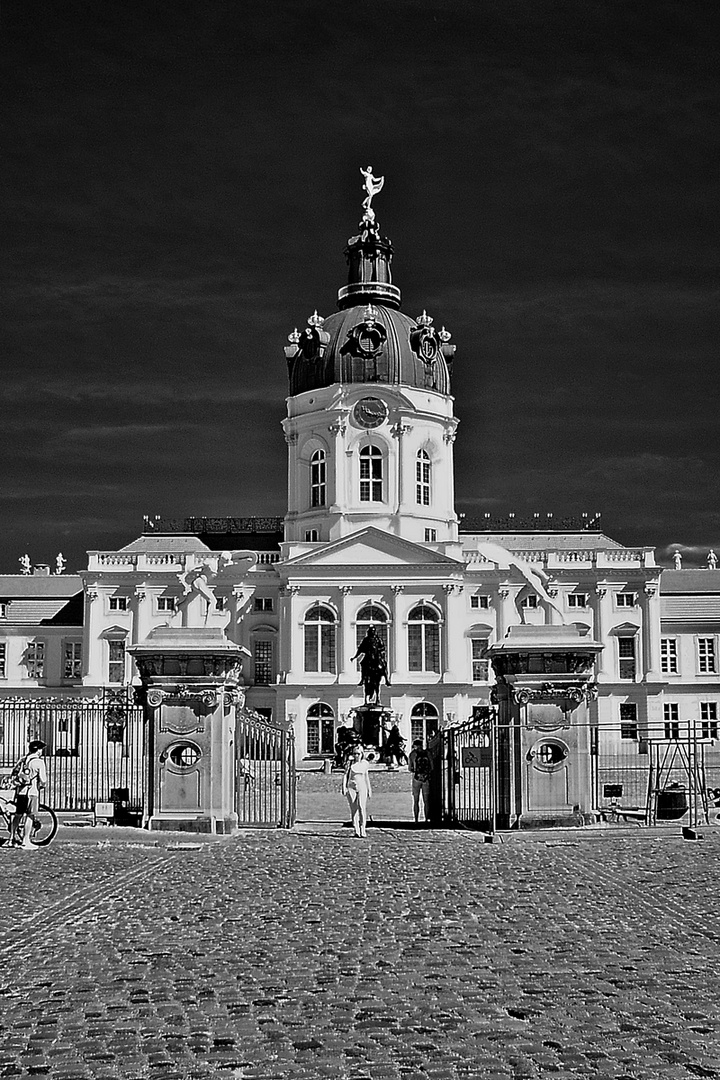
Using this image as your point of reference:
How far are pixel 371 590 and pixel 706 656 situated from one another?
63.6ft

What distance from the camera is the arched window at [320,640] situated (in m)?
75.1

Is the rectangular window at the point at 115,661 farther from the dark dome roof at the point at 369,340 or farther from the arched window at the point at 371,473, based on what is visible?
the dark dome roof at the point at 369,340

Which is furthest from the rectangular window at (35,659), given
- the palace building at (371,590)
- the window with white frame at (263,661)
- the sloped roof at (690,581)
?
the sloped roof at (690,581)

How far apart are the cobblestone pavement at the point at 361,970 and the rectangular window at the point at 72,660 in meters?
65.3

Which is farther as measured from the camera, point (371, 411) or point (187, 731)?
point (371, 411)

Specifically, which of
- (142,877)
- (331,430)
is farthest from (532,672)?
(331,430)

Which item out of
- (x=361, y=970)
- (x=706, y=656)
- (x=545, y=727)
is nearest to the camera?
(x=361, y=970)

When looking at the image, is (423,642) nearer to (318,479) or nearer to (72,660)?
(318,479)

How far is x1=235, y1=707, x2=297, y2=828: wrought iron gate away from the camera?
23.8m

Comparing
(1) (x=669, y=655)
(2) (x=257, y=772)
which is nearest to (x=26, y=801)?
(2) (x=257, y=772)

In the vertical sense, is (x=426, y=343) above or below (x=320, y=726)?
above

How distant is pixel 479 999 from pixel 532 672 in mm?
13663

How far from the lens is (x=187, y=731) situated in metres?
22.2

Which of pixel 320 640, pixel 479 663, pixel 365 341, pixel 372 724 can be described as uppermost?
pixel 365 341
